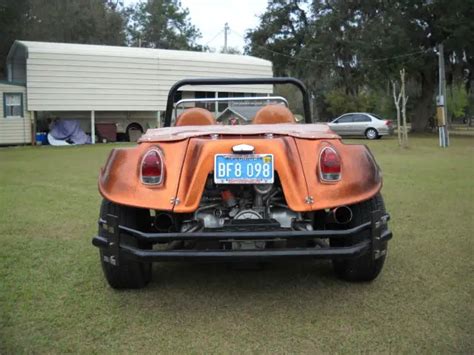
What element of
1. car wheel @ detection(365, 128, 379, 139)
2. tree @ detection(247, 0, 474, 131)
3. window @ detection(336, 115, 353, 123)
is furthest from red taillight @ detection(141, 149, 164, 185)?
tree @ detection(247, 0, 474, 131)

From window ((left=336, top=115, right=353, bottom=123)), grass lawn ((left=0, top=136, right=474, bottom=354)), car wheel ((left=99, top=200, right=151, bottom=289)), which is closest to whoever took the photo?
grass lawn ((left=0, top=136, right=474, bottom=354))

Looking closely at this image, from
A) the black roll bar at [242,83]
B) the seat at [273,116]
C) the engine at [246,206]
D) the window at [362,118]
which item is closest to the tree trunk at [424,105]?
the window at [362,118]

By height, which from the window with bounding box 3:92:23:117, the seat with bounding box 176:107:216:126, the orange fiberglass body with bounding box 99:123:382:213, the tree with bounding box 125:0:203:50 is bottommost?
the orange fiberglass body with bounding box 99:123:382:213

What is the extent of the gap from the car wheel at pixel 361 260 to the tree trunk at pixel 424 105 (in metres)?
29.0

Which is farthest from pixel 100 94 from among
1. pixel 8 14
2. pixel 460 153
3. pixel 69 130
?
pixel 460 153

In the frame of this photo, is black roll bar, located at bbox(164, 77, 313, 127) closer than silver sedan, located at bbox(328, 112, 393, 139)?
Yes

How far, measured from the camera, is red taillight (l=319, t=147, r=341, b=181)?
3521 millimetres

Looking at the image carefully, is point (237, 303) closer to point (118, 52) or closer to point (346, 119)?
point (118, 52)

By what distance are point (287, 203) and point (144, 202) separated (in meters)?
0.90

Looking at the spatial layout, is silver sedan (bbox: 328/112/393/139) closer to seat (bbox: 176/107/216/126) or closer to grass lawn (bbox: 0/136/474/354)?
grass lawn (bbox: 0/136/474/354)

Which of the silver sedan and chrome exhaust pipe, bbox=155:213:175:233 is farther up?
the silver sedan

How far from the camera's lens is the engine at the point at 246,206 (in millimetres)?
3562

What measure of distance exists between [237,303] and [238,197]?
28.5 inches

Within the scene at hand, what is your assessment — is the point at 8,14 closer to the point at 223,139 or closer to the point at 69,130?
the point at 69,130
